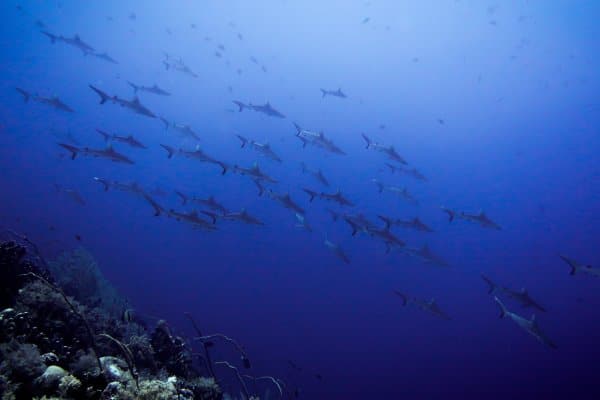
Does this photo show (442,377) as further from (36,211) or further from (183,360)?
(36,211)

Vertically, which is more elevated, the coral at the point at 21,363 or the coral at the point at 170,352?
the coral at the point at 21,363

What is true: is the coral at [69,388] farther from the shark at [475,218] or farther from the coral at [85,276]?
the shark at [475,218]

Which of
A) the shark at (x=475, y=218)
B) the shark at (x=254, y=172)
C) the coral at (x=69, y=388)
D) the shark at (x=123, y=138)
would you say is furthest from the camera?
the shark at (x=475, y=218)

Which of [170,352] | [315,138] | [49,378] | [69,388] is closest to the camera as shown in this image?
[69,388]

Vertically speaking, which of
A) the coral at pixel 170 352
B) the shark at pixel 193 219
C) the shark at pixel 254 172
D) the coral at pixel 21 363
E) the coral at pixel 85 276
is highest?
the coral at pixel 21 363

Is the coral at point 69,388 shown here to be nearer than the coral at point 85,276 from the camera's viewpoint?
Yes

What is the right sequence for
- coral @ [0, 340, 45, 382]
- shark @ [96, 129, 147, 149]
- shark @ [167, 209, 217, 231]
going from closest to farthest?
coral @ [0, 340, 45, 382]
shark @ [167, 209, 217, 231]
shark @ [96, 129, 147, 149]

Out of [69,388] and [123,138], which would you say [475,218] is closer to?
[123,138]

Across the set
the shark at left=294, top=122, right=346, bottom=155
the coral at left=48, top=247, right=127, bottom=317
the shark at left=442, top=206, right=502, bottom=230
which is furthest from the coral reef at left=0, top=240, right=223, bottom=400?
the shark at left=442, top=206, right=502, bottom=230

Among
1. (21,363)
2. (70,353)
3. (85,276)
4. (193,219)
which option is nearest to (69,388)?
(21,363)

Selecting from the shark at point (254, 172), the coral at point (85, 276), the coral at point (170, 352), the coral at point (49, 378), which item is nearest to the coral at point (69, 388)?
the coral at point (49, 378)

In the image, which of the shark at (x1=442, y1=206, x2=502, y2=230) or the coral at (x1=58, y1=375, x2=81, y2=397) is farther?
the shark at (x1=442, y1=206, x2=502, y2=230)

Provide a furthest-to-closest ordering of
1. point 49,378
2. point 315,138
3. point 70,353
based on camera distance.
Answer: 1. point 315,138
2. point 70,353
3. point 49,378

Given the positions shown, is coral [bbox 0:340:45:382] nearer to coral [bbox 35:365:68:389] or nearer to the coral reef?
the coral reef
